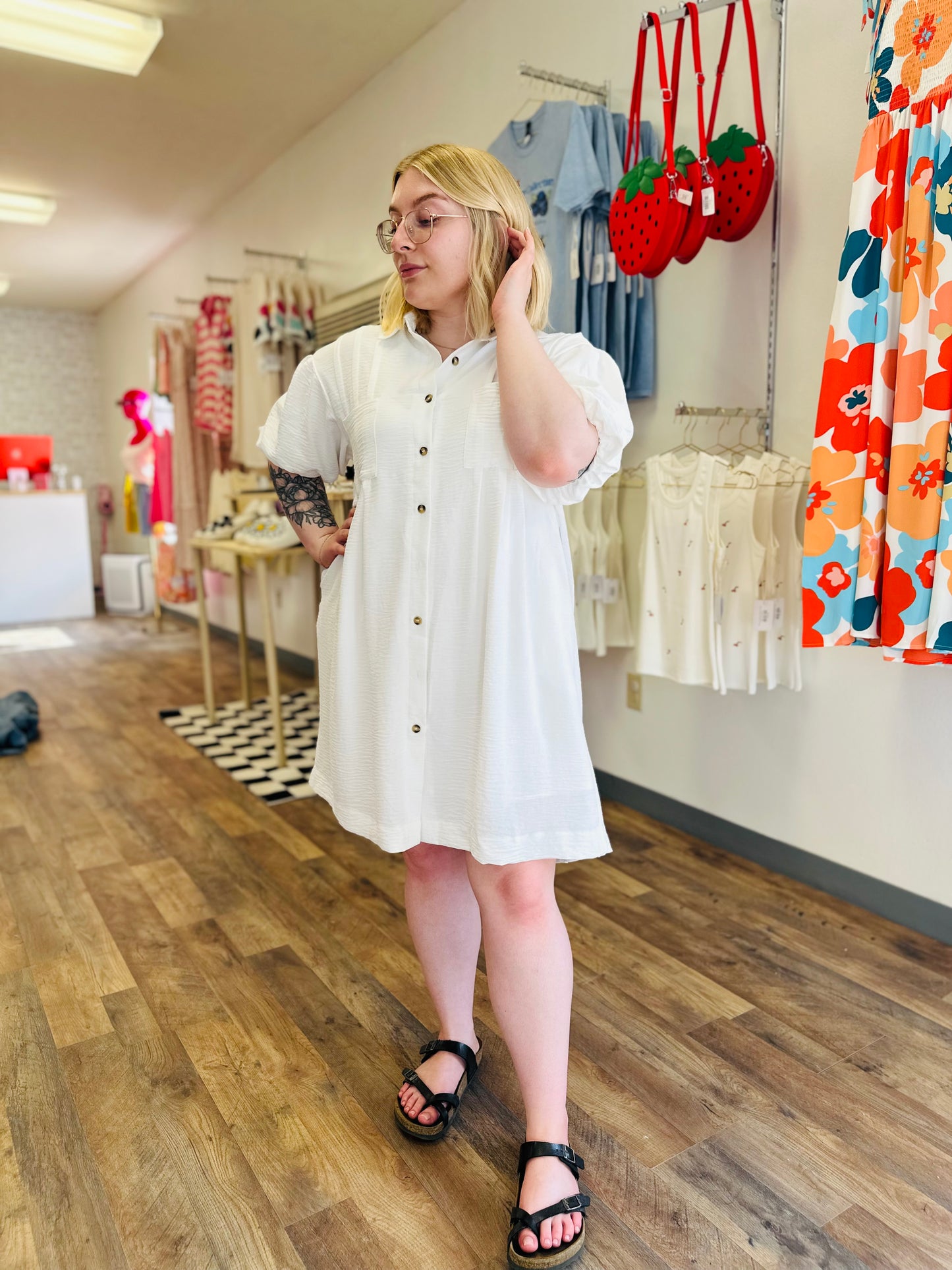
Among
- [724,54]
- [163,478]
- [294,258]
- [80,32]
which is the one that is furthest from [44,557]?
[724,54]

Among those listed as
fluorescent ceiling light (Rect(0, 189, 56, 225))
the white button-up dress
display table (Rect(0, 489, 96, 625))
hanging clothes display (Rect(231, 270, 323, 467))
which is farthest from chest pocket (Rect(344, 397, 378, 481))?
display table (Rect(0, 489, 96, 625))

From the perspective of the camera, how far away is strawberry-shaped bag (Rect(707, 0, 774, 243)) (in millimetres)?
1981

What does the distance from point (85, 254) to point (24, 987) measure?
601 cm

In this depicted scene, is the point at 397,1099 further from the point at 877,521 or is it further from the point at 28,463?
the point at 28,463

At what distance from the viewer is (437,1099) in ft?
4.55

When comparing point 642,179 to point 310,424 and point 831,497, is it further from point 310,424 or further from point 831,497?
point 310,424

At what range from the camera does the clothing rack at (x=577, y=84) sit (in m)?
2.38

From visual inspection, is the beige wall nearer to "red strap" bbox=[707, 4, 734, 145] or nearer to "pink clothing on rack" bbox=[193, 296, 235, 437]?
"red strap" bbox=[707, 4, 734, 145]

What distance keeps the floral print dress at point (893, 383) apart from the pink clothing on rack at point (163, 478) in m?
5.42

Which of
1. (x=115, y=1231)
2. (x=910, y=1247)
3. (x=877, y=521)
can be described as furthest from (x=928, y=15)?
(x=115, y=1231)

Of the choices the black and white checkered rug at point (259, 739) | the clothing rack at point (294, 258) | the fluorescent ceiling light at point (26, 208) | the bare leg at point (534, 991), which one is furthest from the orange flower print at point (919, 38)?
the fluorescent ceiling light at point (26, 208)

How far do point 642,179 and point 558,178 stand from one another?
14.8 inches

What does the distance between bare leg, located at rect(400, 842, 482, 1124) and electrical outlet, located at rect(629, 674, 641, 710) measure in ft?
4.48

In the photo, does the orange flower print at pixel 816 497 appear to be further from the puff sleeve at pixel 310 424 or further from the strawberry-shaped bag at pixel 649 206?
the puff sleeve at pixel 310 424
